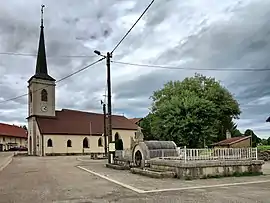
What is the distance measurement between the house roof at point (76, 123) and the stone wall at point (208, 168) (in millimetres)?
44851

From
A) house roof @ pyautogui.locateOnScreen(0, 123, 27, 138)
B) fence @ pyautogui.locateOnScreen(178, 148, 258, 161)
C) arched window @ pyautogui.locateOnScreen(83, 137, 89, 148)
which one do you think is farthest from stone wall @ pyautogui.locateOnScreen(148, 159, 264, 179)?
house roof @ pyautogui.locateOnScreen(0, 123, 27, 138)

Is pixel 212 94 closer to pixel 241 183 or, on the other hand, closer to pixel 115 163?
pixel 115 163

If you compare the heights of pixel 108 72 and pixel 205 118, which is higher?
pixel 108 72

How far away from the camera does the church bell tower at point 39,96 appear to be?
5991 centimetres

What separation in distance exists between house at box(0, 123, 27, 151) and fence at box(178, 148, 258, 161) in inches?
3296

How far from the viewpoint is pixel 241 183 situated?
13.3 meters

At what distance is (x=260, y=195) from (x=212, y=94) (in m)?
40.7

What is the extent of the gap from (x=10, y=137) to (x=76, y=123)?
39.6m

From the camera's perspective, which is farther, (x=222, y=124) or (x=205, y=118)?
(x=222, y=124)

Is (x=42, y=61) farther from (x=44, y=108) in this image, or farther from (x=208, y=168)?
(x=208, y=168)

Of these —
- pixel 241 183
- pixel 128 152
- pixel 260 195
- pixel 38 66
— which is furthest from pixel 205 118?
pixel 38 66

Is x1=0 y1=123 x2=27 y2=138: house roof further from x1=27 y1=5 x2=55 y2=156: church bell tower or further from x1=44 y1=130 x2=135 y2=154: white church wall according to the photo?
x1=44 y1=130 x2=135 y2=154: white church wall

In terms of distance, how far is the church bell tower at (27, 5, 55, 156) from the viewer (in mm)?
59906

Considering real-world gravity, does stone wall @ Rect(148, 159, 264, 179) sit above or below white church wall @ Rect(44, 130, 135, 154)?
above
